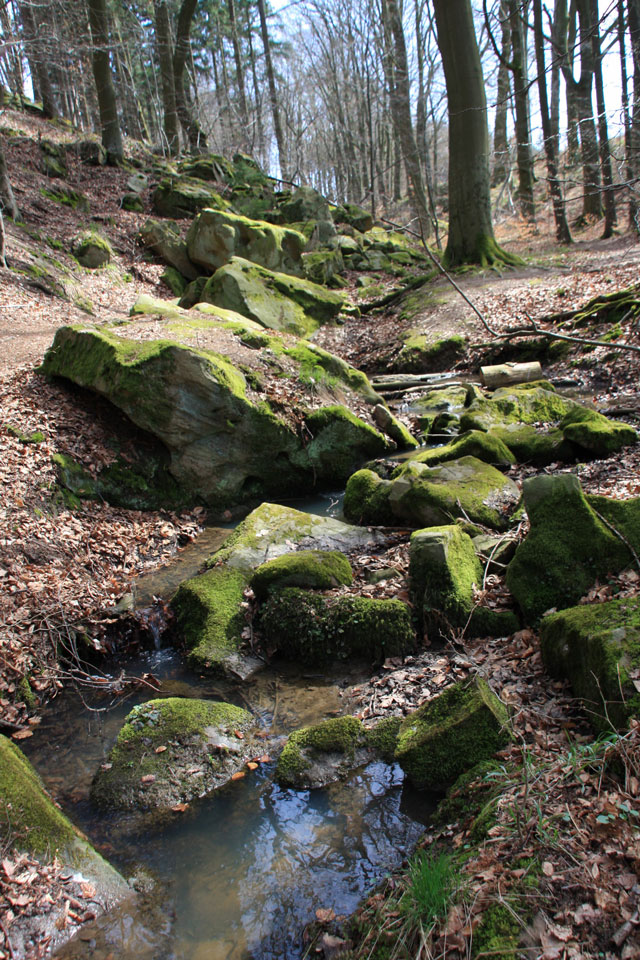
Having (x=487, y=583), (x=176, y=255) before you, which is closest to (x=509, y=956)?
(x=487, y=583)

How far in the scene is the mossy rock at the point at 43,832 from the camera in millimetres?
3232

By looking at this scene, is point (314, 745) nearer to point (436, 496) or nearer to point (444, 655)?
point (444, 655)

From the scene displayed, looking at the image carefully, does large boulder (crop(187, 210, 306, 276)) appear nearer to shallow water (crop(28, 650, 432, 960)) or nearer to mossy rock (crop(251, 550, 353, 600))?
mossy rock (crop(251, 550, 353, 600))

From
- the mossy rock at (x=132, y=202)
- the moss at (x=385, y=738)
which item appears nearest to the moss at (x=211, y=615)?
the moss at (x=385, y=738)

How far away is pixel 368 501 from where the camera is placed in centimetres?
784

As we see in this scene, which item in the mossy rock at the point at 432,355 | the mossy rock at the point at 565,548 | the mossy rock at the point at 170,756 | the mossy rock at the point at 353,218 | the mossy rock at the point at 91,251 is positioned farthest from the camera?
the mossy rock at the point at 353,218

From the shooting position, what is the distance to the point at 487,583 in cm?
564

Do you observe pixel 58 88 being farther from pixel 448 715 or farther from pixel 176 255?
pixel 448 715

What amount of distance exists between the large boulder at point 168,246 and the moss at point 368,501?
1389 cm

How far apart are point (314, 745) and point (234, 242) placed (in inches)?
684

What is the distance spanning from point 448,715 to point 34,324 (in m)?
11.6

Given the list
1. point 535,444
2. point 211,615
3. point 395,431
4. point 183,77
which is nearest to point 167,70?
point 183,77

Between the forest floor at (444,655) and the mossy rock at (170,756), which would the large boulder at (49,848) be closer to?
the forest floor at (444,655)

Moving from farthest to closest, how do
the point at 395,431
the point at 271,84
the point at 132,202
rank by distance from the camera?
the point at 271,84
the point at 132,202
the point at 395,431
